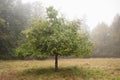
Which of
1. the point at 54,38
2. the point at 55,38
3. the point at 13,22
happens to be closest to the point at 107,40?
the point at 13,22

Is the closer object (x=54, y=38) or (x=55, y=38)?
(x=54, y=38)

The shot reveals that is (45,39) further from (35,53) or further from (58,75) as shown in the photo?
(58,75)

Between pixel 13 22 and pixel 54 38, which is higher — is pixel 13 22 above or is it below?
above

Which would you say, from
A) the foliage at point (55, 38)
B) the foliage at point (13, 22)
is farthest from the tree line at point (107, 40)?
the foliage at point (55, 38)

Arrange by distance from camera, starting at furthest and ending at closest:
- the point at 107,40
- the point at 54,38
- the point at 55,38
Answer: the point at 107,40 < the point at 55,38 < the point at 54,38

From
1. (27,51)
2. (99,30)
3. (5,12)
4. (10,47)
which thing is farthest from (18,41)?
(99,30)

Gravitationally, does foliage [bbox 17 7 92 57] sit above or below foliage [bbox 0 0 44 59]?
below

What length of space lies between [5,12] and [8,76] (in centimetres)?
2720

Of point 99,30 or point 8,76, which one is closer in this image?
point 8,76

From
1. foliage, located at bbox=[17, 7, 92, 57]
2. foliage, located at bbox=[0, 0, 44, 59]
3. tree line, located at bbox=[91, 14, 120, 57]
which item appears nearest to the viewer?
foliage, located at bbox=[17, 7, 92, 57]

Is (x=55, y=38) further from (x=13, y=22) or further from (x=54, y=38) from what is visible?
(x=13, y=22)

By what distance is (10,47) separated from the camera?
149 feet

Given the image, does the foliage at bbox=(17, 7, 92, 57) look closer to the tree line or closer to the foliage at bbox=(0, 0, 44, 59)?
the foliage at bbox=(0, 0, 44, 59)

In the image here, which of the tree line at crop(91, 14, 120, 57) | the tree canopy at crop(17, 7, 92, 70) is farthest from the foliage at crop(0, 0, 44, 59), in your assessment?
the tree line at crop(91, 14, 120, 57)
